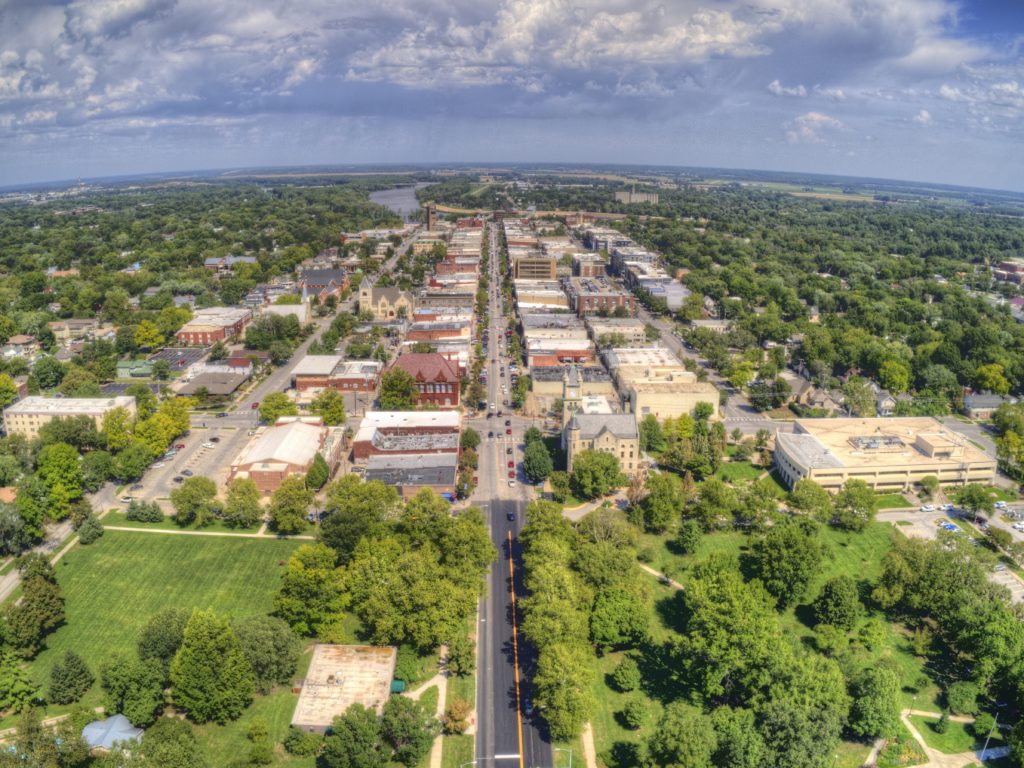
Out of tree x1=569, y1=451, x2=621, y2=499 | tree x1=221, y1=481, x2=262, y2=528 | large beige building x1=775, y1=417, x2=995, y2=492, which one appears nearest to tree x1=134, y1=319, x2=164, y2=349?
tree x1=221, y1=481, x2=262, y2=528

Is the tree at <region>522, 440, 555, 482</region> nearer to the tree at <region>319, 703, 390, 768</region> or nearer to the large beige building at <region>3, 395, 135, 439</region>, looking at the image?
the tree at <region>319, 703, 390, 768</region>

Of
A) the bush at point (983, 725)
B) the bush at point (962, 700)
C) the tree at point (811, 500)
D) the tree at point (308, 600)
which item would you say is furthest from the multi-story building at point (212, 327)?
the bush at point (983, 725)

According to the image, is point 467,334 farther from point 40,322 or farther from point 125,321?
point 40,322

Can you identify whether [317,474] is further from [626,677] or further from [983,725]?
[983,725]

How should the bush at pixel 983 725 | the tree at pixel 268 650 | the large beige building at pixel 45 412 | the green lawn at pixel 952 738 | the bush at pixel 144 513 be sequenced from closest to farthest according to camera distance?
1. the green lawn at pixel 952 738
2. the bush at pixel 983 725
3. the tree at pixel 268 650
4. the bush at pixel 144 513
5. the large beige building at pixel 45 412

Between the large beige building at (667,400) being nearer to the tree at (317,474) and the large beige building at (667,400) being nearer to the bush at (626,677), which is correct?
the tree at (317,474)

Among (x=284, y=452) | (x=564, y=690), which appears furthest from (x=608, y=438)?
(x=564, y=690)
